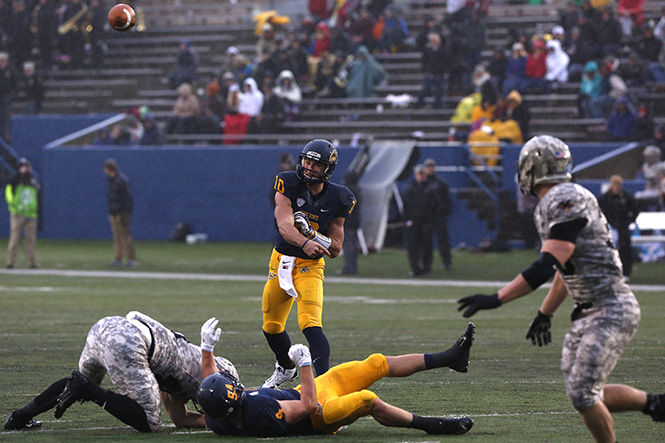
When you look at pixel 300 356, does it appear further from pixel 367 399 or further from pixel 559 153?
pixel 559 153

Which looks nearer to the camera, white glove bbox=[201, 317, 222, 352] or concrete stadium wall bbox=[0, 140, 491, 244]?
white glove bbox=[201, 317, 222, 352]

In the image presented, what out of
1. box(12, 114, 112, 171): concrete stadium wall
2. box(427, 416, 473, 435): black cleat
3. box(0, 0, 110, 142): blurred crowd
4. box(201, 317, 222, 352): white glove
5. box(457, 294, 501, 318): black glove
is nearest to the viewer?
box(457, 294, 501, 318): black glove

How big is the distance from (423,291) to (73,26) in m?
20.0

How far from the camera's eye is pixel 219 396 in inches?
Result: 304

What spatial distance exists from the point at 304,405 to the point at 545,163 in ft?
7.17

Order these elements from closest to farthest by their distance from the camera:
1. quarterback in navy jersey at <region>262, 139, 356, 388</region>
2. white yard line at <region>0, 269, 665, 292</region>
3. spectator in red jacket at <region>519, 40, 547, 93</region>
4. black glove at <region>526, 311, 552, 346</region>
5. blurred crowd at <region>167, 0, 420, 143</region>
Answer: black glove at <region>526, 311, 552, 346</region> → quarterback in navy jersey at <region>262, 139, 356, 388</region> → white yard line at <region>0, 269, 665, 292</region> → spectator in red jacket at <region>519, 40, 547, 93</region> → blurred crowd at <region>167, 0, 420, 143</region>

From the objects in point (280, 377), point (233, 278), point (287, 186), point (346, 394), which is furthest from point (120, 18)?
point (233, 278)

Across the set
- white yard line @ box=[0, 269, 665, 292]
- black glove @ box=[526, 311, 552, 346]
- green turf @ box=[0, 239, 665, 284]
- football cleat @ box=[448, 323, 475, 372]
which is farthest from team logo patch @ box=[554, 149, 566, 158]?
green turf @ box=[0, 239, 665, 284]

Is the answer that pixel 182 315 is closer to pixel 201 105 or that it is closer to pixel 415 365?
pixel 415 365

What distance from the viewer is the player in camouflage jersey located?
656cm

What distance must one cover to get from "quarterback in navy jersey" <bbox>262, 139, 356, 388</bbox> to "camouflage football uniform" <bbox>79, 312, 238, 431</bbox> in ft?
3.28

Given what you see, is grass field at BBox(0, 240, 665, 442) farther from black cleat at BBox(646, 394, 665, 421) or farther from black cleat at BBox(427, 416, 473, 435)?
black cleat at BBox(646, 394, 665, 421)

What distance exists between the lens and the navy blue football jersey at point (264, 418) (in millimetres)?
7879

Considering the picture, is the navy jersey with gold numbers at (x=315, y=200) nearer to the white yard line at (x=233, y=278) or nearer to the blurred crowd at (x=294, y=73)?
the white yard line at (x=233, y=278)
